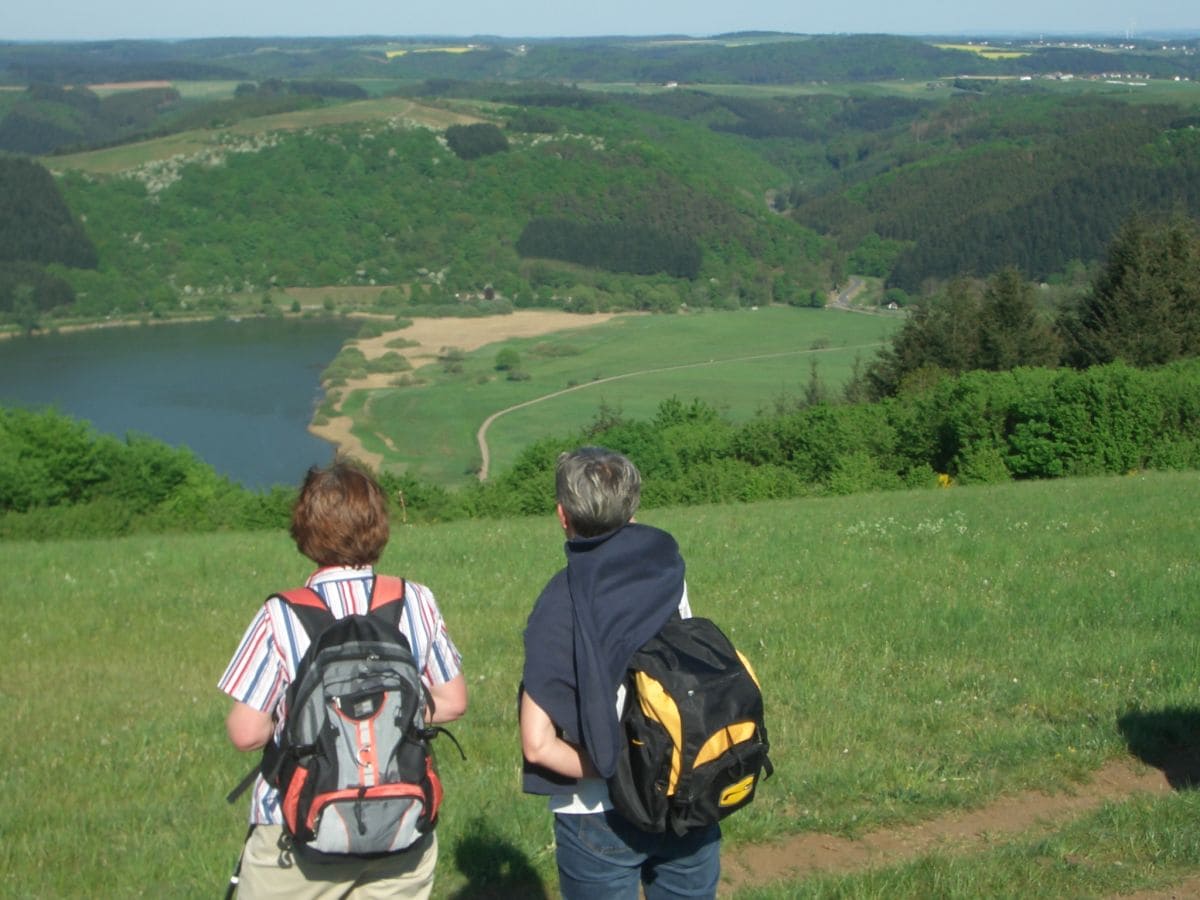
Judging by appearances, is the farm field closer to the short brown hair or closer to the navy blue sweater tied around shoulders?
the short brown hair

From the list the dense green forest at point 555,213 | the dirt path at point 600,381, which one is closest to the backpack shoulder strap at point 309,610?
the dirt path at point 600,381

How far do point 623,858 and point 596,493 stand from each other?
943 millimetres

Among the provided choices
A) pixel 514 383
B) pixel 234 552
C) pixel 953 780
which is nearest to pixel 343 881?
pixel 953 780

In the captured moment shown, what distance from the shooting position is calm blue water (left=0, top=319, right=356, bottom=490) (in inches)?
2442

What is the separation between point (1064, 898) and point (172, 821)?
3.63 metres

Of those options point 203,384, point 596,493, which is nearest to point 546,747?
point 596,493

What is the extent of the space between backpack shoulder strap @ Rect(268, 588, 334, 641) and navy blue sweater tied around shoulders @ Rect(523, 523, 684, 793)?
51 centimetres

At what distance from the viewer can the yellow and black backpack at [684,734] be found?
3131 mm

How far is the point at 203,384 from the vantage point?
80.8 metres

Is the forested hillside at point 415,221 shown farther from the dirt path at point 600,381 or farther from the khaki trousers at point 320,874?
the khaki trousers at point 320,874

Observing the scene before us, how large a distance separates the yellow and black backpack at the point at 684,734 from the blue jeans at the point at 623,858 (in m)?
0.15

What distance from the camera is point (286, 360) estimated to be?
89.4 metres

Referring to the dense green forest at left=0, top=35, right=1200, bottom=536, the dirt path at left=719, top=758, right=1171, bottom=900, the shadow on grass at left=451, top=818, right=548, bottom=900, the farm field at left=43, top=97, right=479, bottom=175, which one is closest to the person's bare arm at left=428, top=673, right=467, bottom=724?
the shadow on grass at left=451, top=818, right=548, bottom=900

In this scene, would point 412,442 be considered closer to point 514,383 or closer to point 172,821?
point 514,383
